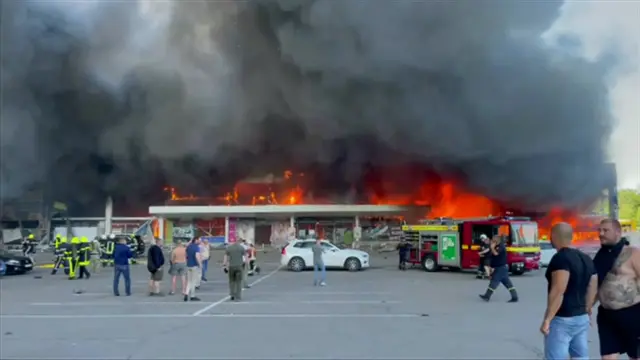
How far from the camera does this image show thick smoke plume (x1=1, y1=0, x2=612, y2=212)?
26.9m

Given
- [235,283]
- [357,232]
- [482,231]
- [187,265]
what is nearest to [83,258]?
[187,265]

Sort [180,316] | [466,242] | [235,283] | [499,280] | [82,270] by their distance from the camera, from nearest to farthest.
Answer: [180,316], [499,280], [235,283], [82,270], [466,242]

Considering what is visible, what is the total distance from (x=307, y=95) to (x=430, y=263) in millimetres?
12376

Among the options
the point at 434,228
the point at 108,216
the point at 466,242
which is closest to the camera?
the point at 466,242

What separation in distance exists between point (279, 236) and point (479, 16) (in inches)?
753

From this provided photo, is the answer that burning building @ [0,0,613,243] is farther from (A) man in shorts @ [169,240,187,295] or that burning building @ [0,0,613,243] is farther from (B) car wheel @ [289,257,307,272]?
(A) man in shorts @ [169,240,187,295]

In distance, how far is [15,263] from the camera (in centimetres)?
2230

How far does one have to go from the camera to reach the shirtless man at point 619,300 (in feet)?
16.0

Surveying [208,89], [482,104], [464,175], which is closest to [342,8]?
[482,104]

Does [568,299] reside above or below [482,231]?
below

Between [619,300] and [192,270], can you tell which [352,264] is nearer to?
[192,270]

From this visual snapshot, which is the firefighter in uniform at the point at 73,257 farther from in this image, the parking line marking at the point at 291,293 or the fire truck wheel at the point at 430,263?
the fire truck wheel at the point at 430,263

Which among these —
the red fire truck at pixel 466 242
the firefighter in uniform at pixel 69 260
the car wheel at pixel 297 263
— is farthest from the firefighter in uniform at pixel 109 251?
the red fire truck at pixel 466 242

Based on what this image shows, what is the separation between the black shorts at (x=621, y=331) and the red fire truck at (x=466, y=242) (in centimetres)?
1513
